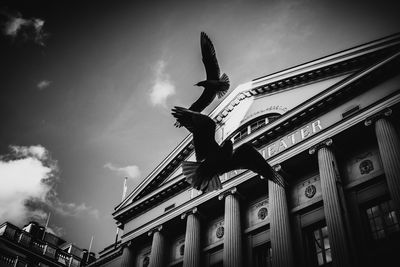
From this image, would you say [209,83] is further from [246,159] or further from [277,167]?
[277,167]

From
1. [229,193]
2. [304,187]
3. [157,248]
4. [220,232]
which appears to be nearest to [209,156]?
[304,187]

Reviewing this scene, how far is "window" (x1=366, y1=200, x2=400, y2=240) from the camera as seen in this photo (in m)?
16.2

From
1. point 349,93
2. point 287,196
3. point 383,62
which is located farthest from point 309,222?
point 383,62

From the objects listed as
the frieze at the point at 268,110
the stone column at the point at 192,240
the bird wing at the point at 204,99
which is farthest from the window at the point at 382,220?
the bird wing at the point at 204,99

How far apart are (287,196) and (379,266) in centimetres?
618

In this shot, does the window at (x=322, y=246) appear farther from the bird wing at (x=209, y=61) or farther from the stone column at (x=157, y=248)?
the bird wing at (x=209, y=61)

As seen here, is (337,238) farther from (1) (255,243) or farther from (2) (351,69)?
(2) (351,69)

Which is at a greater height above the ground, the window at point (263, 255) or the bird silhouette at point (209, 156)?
the window at point (263, 255)

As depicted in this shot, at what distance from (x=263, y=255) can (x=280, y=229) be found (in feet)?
7.32

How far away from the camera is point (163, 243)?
25.5 m

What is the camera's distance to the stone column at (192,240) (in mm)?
22197

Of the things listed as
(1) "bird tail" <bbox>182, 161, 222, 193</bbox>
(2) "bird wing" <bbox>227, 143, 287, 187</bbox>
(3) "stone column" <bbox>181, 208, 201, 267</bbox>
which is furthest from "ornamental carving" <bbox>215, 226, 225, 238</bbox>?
(2) "bird wing" <bbox>227, 143, 287, 187</bbox>

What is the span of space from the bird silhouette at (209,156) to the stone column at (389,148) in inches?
402

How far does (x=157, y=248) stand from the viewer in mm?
25125
